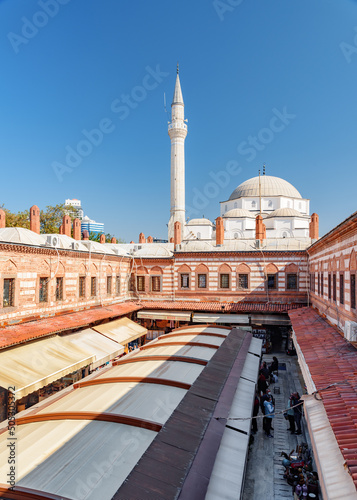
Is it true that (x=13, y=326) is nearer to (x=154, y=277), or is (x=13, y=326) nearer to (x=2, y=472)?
(x=2, y=472)

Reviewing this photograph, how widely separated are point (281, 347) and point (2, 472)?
615 inches

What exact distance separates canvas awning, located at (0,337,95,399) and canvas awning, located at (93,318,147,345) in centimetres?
244

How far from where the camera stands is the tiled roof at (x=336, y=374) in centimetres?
419

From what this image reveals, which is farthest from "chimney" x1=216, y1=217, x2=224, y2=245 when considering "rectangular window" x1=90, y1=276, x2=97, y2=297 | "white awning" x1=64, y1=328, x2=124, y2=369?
"white awning" x1=64, y1=328, x2=124, y2=369

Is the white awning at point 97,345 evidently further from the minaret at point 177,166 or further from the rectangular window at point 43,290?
the minaret at point 177,166

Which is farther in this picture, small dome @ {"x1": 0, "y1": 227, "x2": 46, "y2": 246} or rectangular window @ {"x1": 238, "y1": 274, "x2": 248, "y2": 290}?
rectangular window @ {"x1": 238, "y1": 274, "x2": 248, "y2": 290}

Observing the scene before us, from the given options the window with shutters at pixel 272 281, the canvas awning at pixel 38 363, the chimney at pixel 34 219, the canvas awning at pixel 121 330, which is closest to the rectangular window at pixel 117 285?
the canvas awning at pixel 121 330

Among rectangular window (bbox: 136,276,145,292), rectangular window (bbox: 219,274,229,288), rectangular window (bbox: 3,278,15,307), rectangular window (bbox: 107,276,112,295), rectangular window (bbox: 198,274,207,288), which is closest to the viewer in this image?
rectangular window (bbox: 3,278,15,307)

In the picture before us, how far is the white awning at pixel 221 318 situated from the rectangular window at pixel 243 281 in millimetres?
1797

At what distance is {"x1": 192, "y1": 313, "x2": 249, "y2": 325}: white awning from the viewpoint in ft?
57.4

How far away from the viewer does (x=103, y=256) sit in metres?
16.8

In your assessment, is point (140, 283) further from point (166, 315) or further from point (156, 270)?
point (166, 315)

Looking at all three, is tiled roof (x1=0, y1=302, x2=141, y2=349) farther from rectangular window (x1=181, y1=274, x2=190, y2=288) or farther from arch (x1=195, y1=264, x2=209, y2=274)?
arch (x1=195, y1=264, x2=209, y2=274)

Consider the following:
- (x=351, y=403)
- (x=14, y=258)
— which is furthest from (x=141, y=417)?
(x=14, y=258)
